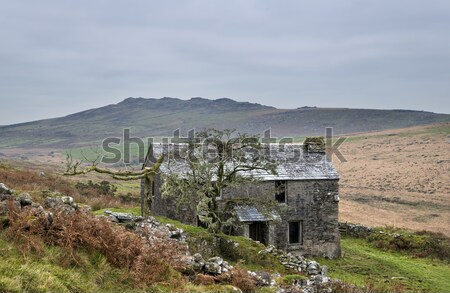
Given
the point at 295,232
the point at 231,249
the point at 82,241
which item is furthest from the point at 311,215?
the point at 82,241

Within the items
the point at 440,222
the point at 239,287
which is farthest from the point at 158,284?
the point at 440,222

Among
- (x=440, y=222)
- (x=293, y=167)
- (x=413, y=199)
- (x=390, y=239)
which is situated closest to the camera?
(x=293, y=167)

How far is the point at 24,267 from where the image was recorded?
7.33 metres

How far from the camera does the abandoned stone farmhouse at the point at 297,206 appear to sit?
25266 mm

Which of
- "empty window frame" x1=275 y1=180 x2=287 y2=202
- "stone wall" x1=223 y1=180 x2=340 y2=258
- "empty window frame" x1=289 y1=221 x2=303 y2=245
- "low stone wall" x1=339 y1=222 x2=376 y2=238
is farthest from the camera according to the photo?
"low stone wall" x1=339 y1=222 x2=376 y2=238

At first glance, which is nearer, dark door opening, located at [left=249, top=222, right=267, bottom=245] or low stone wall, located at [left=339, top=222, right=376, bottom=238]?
dark door opening, located at [left=249, top=222, right=267, bottom=245]

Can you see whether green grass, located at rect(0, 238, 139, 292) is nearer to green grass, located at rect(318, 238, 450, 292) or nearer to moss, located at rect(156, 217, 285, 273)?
moss, located at rect(156, 217, 285, 273)

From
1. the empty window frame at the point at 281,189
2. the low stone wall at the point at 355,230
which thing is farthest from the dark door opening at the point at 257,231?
the low stone wall at the point at 355,230

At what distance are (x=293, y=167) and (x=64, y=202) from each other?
17775mm

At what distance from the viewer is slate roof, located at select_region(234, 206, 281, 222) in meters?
24.1

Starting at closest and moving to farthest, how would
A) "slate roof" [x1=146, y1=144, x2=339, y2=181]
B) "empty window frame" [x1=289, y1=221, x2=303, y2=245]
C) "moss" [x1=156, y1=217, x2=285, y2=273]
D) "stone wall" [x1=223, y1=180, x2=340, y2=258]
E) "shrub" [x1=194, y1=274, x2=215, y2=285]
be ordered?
1. "shrub" [x1=194, y1=274, x2=215, y2=285]
2. "moss" [x1=156, y1=217, x2=285, y2=273]
3. "slate roof" [x1=146, y1=144, x2=339, y2=181]
4. "stone wall" [x1=223, y1=180, x2=340, y2=258]
5. "empty window frame" [x1=289, y1=221, x2=303, y2=245]

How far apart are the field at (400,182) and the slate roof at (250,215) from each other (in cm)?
1719

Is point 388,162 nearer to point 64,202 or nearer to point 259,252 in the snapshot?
point 259,252

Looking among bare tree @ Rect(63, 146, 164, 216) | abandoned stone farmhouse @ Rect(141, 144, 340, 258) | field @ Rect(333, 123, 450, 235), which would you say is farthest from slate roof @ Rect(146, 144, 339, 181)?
field @ Rect(333, 123, 450, 235)
